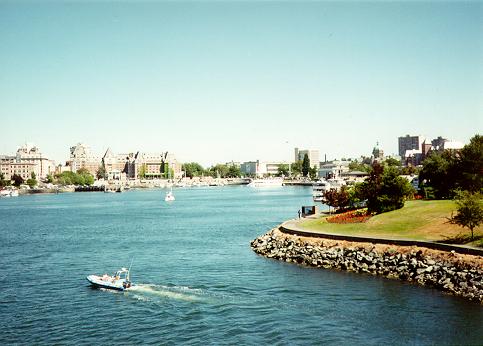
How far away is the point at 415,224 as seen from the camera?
58219 millimetres

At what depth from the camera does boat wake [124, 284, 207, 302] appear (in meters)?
43.6

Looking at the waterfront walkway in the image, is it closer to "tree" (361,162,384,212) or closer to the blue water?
the blue water

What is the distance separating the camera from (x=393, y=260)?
48.4 metres

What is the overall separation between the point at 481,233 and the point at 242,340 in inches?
1104

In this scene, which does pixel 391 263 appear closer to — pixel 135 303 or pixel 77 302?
pixel 135 303

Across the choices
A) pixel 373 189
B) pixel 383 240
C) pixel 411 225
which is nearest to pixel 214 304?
pixel 383 240

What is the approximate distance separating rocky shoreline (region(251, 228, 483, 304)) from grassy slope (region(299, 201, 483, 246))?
4058mm

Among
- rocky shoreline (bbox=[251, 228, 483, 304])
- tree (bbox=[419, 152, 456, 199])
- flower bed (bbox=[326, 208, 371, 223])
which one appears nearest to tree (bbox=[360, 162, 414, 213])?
flower bed (bbox=[326, 208, 371, 223])

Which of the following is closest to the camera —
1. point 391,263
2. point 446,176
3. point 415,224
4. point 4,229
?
point 391,263

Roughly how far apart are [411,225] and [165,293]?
28.8m

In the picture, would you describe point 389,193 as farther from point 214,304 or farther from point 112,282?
point 112,282

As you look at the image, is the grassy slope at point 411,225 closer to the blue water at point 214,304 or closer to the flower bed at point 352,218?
the flower bed at point 352,218

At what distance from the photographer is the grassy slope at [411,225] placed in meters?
53.3

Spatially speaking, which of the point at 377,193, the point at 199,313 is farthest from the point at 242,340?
the point at 377,193
